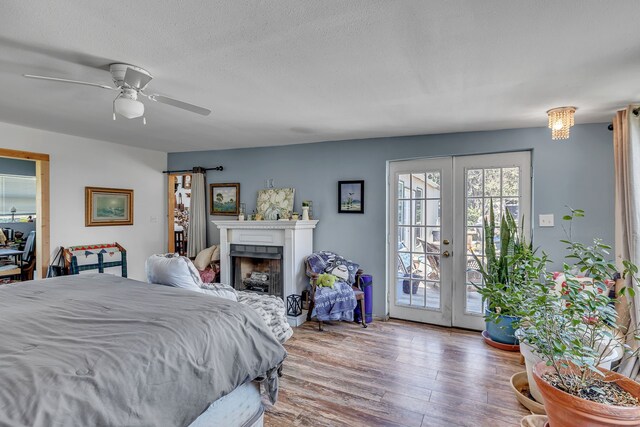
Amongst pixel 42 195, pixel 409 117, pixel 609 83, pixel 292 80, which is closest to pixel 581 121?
pixel 609 83

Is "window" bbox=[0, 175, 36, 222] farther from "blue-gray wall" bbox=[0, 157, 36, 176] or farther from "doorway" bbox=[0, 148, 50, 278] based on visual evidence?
"doorway" bbox=[0, 148, 50, 278]

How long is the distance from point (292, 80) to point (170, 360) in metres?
1.84

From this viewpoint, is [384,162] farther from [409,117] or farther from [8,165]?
[8,165]

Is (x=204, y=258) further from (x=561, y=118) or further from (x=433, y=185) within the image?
(x=561, y=118)

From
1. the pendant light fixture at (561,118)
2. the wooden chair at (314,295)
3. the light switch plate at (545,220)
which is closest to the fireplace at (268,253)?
the wooden chair at (314,295)

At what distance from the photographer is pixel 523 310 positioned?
184 cm

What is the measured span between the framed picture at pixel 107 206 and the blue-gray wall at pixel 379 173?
37.2 inches

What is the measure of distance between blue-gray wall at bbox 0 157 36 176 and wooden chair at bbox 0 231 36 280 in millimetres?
2049

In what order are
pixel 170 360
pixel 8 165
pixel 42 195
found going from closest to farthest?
pixel 170 360 < pixel 42 195 < pixel 8 165

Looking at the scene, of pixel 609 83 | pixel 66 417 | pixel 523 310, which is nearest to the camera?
pixel 66 417

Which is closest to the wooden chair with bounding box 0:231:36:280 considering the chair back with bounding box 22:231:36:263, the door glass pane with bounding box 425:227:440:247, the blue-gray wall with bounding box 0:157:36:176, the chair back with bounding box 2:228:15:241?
the chair back with bounding box 22:231:36:263

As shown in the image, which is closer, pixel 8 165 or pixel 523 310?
pixel 523 310

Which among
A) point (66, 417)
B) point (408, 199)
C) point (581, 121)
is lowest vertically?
point (66, 417)

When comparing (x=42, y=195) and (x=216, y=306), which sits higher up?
(x=42, y=195)
